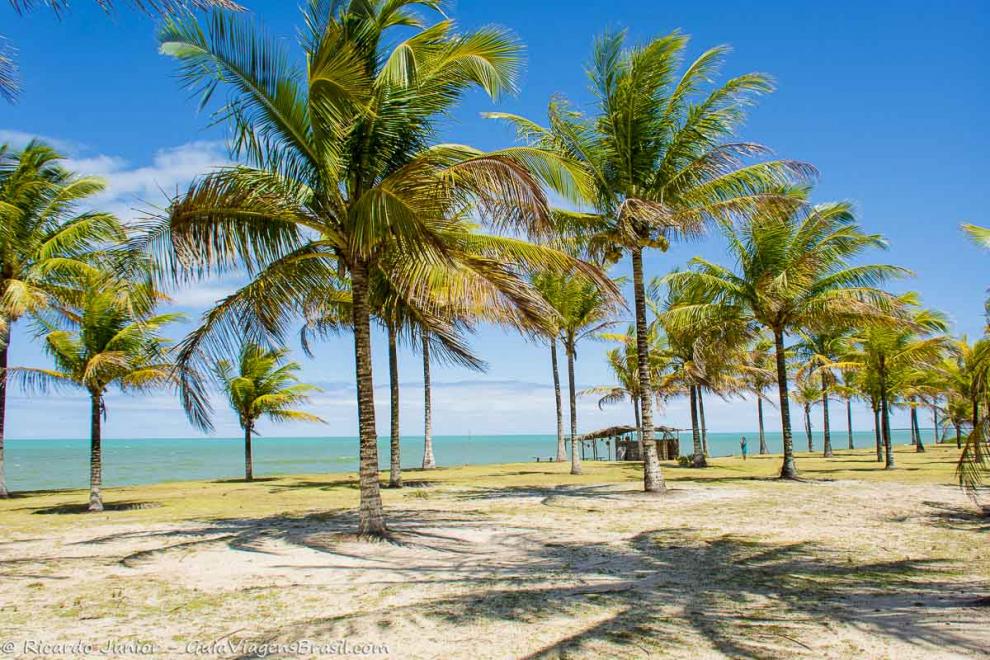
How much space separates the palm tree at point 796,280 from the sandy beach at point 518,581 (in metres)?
6.03

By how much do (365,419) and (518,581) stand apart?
373cm

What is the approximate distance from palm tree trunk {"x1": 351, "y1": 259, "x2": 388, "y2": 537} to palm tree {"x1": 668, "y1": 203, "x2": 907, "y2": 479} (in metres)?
11.4

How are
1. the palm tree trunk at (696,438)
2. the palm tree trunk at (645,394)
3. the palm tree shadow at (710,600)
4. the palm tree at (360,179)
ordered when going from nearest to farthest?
the palm tree shadow at (710,600) < the palm tree at (360,179) < the palm tree trunk at (645,394) < the palm tree trunk at (696,438)

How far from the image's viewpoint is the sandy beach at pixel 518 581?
5031 millimetres

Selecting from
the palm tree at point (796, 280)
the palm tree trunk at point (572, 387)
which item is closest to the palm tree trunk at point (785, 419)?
the palm tree at point (796, 280)

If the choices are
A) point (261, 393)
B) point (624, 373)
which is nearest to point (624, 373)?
point (624, 373)

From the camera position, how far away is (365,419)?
9.76 m

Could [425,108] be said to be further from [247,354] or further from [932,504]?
[247,354]

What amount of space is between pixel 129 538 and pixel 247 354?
14.0 meters

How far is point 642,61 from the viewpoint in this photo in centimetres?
1472

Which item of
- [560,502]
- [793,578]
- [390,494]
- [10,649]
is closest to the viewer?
[10,649]

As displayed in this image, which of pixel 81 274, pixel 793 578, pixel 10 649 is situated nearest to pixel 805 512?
pixel 793 578

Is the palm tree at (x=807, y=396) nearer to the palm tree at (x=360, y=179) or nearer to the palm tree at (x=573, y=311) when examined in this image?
the palm tree at (x=573, y=311)

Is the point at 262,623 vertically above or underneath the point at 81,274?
underneath
